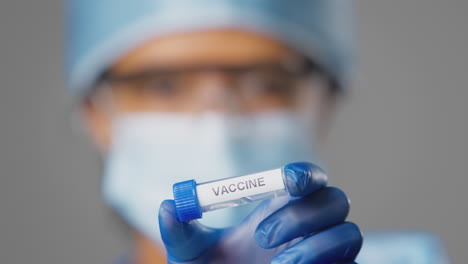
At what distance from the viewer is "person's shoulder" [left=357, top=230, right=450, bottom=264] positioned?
3.41 ft

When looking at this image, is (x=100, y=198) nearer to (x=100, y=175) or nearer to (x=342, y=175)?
(x=100, y=175)

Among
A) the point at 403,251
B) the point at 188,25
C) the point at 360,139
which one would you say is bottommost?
the point at 403,251

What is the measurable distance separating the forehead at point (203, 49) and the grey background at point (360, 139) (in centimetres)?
56

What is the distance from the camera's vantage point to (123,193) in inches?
43.4

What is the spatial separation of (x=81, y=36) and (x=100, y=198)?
24.3 inches

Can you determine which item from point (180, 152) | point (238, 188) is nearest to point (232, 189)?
point (238, 188)

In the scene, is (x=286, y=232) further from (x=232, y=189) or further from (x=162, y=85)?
(x=162, y=85)

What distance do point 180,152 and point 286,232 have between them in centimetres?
62

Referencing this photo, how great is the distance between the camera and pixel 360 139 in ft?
5.76

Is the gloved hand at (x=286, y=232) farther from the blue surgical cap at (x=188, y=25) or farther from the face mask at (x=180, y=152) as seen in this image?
the blue surgical cap at (x=188, y=25)

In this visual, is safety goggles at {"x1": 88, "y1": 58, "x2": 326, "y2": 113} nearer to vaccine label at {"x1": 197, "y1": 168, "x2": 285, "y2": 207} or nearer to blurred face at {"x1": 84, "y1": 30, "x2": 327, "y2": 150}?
blurred face at {"x1": 84, "y1": 30, "x2": 327, "y2": 150}

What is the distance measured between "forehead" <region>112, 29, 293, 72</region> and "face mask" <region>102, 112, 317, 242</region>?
0.12m

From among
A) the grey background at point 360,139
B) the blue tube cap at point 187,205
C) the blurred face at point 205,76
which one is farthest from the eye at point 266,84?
the blue tube cap at point 187,205

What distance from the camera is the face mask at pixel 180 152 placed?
41.5 inches
